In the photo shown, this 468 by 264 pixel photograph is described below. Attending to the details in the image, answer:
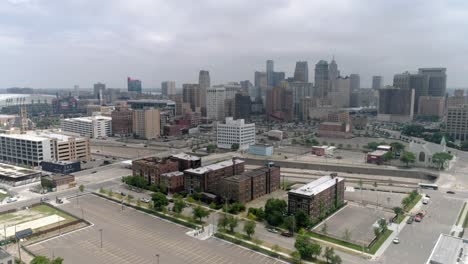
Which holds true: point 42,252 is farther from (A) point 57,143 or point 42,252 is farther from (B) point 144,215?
(A) point 57,143

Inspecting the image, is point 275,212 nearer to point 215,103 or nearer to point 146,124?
point 146,124

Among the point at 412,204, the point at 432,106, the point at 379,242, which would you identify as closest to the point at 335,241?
the point at 379,242

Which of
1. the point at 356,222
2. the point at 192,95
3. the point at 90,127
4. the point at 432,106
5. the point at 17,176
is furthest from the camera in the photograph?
the point at 192,95

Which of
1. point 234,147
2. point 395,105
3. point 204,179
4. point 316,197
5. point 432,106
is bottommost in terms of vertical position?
point 234,147

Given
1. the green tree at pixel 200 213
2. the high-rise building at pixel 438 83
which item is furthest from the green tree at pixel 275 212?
the high-rise building at pixel 438 83

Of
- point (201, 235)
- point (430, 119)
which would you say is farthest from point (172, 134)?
point (430, 119)

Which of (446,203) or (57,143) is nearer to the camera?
(446,203)

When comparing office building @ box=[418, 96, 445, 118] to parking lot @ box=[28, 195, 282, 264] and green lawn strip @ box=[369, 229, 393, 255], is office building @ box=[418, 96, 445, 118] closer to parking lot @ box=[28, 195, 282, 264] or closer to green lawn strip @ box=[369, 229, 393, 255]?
green lawn strip @ box=[369, 229, 393, 255]
